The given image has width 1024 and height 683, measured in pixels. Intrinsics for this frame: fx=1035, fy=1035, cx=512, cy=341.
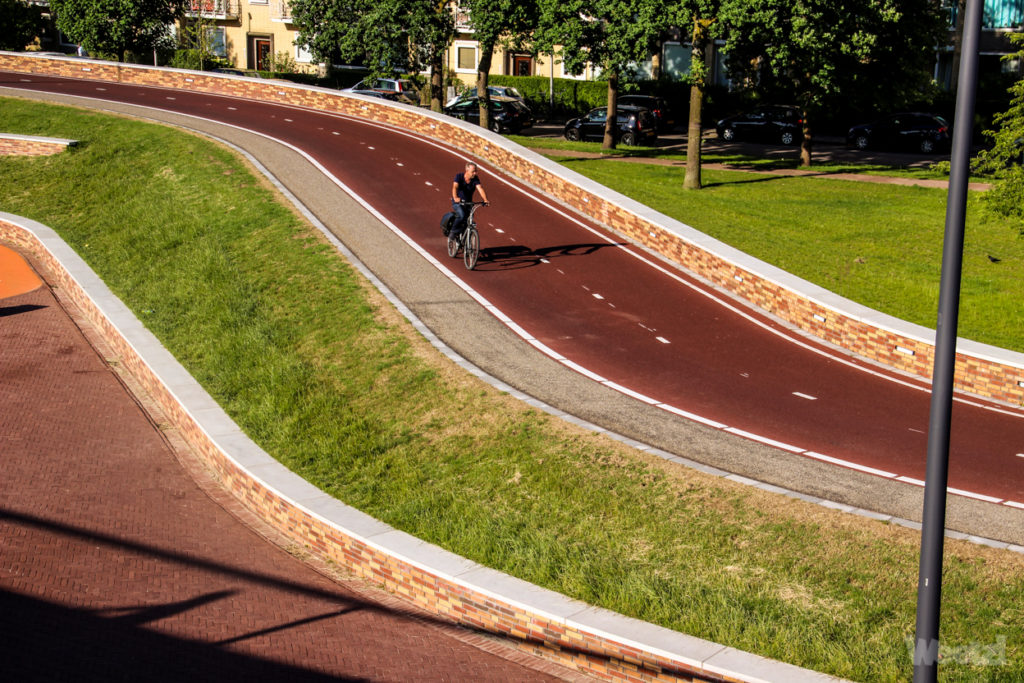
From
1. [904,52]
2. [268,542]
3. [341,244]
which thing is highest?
[904,52]

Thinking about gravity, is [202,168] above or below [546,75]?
below

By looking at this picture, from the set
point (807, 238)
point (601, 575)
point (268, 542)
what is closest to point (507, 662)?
point (601, 575)

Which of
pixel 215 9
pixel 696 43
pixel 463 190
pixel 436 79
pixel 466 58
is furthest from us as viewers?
pixel 215 9

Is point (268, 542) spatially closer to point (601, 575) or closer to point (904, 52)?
point (601, 575)

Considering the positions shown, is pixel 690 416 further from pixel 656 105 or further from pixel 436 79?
pixel 656 105

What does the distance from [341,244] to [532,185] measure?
7.85m

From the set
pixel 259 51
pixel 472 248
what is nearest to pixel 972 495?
pixel 472 248

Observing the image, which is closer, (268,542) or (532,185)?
(268,542)

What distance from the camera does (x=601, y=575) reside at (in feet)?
31.6

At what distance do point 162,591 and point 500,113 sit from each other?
35022 mm

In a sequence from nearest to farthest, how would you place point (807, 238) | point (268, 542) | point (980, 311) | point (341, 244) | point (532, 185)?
point (268, 542)
point (980, 311)
point (341, 244)
point (807, 238)
point (532, 185)

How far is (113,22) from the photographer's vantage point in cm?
5306

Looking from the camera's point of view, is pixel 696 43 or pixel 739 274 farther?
pixel 696 43

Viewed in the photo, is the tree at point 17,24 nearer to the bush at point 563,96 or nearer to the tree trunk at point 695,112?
the bush at point 563,96
